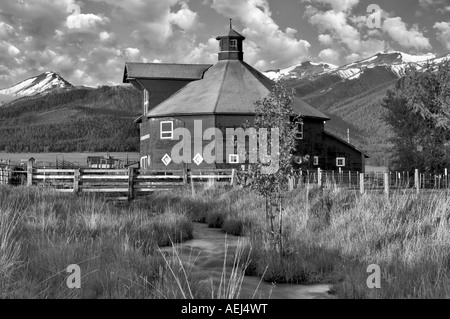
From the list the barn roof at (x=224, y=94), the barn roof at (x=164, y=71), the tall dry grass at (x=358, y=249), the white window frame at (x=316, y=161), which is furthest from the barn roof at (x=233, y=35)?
the tall dry grass at (x=358, y=249)

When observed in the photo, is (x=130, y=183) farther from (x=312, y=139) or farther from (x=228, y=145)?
(x=312, y=139)

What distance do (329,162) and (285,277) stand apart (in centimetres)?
3453

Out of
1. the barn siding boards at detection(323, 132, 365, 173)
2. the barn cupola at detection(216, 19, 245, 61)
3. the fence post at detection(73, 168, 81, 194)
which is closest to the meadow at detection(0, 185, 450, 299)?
the fence post at detection(73, 168, 81, 194)

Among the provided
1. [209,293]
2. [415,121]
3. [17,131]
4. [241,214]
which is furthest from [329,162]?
[17,131]

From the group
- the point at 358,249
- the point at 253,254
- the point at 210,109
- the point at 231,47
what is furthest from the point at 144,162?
the point at 358,249

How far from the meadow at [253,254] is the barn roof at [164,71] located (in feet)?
102

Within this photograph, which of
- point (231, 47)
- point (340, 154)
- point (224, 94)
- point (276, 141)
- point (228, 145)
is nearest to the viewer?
point (276, 141)

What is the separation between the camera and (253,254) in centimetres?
905

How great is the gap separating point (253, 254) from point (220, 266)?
0.67 m

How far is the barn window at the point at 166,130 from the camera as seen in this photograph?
3916 centimetres

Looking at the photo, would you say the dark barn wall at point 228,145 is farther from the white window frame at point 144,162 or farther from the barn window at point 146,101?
the barn window at point 146,101

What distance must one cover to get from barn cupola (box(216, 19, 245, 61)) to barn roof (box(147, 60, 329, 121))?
0.83m

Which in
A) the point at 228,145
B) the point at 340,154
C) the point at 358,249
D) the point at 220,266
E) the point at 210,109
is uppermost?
the point at 210,109

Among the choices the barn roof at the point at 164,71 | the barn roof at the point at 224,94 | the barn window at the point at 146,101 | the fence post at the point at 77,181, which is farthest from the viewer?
the barn roof at the point at 164,71
